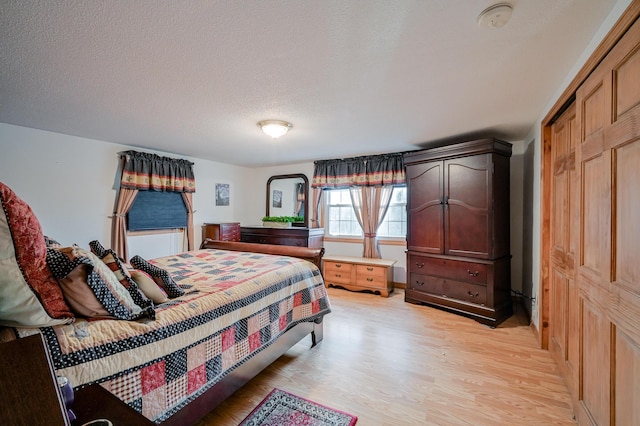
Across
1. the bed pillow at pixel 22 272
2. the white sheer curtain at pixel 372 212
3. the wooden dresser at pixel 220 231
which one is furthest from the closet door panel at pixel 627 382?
the wooden dresser at pixel 220 231

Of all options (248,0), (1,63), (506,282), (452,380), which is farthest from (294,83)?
(506,282)

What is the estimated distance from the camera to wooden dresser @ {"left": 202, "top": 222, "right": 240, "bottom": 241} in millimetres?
4938

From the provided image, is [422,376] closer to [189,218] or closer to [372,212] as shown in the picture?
[372,212]

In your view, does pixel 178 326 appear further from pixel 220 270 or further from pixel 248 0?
pixel 248 0

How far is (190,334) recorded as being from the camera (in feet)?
4.77

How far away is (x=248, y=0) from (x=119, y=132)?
2952mm

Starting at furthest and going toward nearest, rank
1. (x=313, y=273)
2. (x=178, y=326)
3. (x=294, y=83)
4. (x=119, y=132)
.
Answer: (x=119, y=132)
(x=313, y=273)
(x=294, y=83)
(x=178, y=326)

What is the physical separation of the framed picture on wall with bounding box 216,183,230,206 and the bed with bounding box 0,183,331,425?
9.84 ft

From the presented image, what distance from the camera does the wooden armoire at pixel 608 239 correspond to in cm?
113

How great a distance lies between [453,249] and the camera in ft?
11.3

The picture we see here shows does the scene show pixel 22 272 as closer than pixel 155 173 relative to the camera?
Yes

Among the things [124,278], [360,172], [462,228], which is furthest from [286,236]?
[124,278]

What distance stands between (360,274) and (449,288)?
1329mm

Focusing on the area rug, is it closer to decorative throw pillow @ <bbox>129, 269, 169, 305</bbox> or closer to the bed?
the bed
